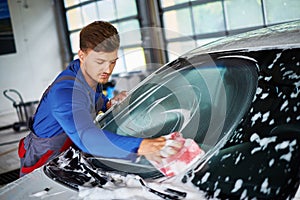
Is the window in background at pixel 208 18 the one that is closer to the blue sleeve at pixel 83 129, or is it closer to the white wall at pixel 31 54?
the blue sleeve at pixel 83 129

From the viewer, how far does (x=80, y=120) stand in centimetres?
145

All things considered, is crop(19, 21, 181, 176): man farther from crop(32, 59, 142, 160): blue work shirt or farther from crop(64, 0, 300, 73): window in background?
crop(64, 0, 300, 73): window in background

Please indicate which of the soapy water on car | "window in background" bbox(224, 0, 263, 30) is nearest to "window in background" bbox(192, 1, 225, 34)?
"window in background" bbox(224, 0, 263, 30)

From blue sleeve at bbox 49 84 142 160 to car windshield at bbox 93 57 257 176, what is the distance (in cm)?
8

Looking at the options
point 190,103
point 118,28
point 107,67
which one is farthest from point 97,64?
point 118,28

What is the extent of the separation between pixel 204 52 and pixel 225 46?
0.10 meters

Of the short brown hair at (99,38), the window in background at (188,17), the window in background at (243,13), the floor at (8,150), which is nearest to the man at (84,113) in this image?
the short brown hair at (99,38)

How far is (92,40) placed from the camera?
1.56 m

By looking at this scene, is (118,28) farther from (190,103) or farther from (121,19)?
(190,103)

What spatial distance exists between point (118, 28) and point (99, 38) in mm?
7458

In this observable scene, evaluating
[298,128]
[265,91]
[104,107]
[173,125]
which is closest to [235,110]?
[265,91]

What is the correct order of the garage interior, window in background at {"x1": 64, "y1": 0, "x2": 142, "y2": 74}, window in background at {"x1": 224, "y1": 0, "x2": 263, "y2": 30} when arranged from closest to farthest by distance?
window in background at {"x1": 224, "y1": 0, "x2": 263, "y2": 30} < the garage interior < window in background at {"x1": 64, "y1": 0, "x2": 142, "y2": 74}

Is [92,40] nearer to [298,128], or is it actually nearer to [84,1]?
[298,128]

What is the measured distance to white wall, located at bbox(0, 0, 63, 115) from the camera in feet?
34.6
